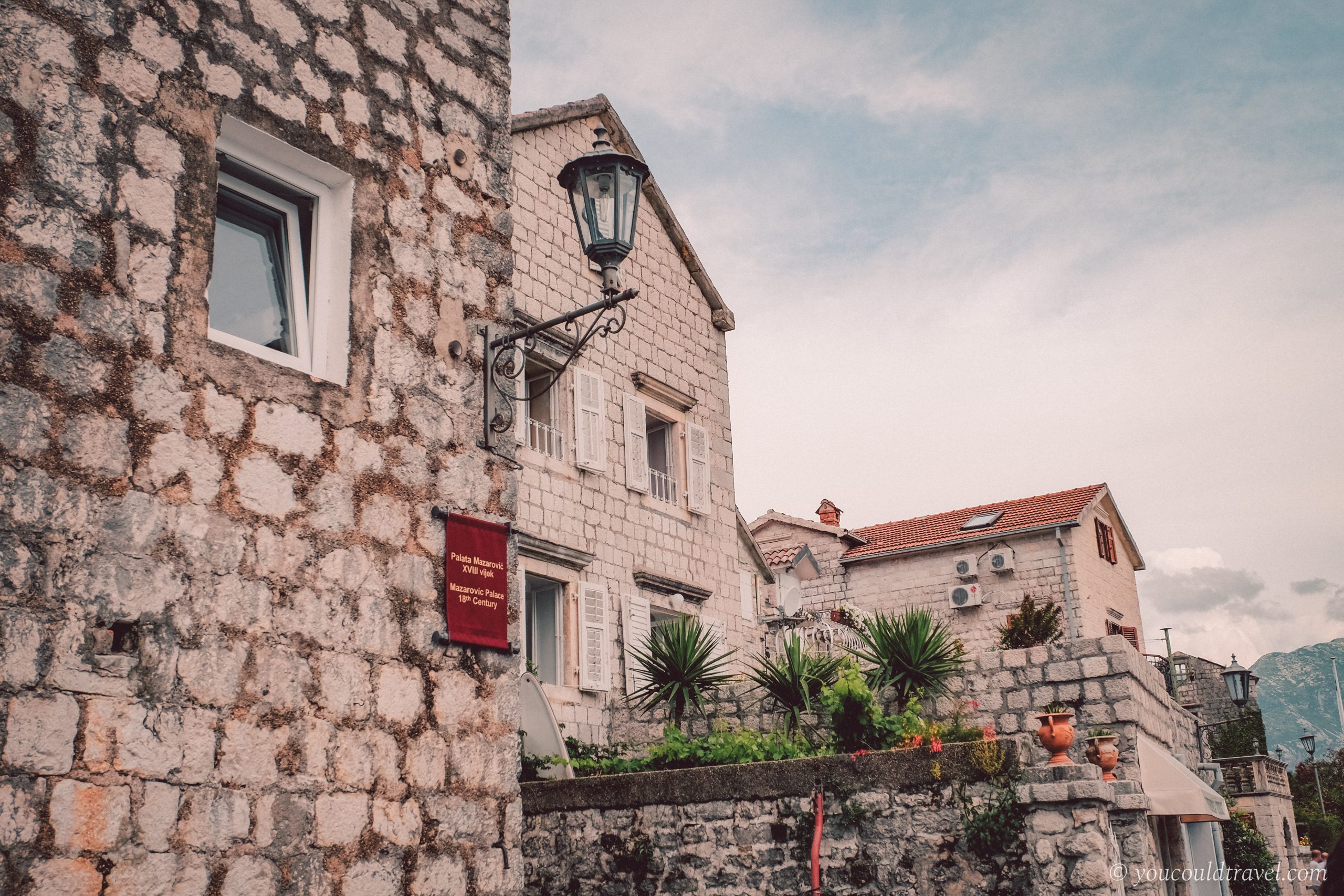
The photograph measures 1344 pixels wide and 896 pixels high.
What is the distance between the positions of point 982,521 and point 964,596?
5.68 feet

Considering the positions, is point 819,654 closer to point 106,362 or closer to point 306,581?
point 306,581

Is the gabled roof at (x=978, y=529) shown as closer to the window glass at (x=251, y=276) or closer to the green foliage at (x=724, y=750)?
the green foliage at (x=724, y=750)

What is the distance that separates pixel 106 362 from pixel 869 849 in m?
5.48

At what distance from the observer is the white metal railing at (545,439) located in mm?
12570

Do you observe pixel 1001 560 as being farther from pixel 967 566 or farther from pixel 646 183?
pixel 646 183

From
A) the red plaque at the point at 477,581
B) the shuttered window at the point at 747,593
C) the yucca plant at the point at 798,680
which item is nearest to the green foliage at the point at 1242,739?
the shuttered window at the point at 747,593

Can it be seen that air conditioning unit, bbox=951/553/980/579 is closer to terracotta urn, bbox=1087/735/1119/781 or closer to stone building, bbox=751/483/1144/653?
stone building, bbox=751/483/1144/653

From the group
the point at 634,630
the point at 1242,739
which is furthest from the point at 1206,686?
the point at 634,630

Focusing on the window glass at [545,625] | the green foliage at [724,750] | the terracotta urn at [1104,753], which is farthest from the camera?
the window glass at [545,625]

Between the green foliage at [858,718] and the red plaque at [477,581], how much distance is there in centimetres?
414

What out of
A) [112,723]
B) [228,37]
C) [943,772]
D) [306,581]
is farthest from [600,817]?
[228,37]

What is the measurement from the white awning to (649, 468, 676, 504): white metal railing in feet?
21.1

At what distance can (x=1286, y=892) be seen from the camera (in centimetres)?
1628

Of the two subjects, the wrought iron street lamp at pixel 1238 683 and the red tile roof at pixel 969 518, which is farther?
the red tile roof at pixel 969 518
